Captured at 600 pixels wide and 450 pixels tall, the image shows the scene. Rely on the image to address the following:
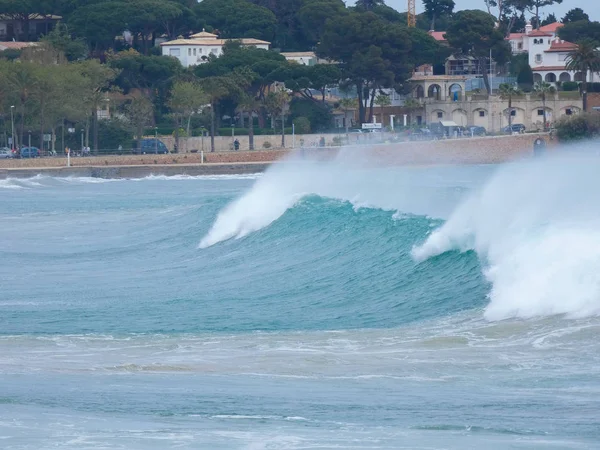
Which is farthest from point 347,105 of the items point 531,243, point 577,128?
point 531,243

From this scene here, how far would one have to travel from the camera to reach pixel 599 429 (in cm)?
1036

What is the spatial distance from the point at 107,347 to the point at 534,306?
515 centimetres

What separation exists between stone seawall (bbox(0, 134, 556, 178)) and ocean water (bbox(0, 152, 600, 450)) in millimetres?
37327

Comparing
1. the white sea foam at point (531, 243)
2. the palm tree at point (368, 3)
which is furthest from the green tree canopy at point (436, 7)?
the white sea foam at point (531, 243)

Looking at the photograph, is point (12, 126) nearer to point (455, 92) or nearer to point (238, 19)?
point (455, 92)

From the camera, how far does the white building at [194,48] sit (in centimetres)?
10238

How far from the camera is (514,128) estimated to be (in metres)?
85.6

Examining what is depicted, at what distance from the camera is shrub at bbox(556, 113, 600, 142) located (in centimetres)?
7669

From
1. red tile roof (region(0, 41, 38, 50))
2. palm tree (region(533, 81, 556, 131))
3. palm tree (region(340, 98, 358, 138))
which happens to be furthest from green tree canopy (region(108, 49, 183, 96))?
palm tree (region(533, 81, 556, 131))

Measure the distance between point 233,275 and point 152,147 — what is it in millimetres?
55699

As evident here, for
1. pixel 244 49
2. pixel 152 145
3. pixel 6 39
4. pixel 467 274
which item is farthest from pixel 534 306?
pixel 6 39

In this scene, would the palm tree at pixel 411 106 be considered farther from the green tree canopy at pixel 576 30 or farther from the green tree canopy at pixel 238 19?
the green tree canopy at pixel 238 19

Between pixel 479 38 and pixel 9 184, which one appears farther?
pixel 479 38

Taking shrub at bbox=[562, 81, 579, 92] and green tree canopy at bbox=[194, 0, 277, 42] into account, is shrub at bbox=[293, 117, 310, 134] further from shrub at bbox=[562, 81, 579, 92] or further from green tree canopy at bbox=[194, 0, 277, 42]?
green tree canopy at bbox=[194, 0, 277, 42]
